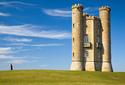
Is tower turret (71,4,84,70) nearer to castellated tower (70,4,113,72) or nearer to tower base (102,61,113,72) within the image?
castellated tower (70,4,113,72)

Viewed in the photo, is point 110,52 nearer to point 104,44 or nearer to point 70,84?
point 104,44

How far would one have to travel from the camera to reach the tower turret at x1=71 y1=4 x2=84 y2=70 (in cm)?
8269

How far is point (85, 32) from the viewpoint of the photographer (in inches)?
3342

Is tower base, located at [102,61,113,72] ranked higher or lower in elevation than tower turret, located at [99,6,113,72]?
lower

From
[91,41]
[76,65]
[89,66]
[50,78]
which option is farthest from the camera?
[91,41]

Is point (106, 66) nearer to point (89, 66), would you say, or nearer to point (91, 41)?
point (89, 66)

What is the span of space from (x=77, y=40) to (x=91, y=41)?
4166 millimetres

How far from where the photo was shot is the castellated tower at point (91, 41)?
82.9 metres

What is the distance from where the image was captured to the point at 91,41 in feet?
278

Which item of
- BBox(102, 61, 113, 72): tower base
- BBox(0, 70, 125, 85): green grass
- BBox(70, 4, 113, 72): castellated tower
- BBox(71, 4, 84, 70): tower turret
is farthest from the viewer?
BBox(102, 61, 113, 72): tower base

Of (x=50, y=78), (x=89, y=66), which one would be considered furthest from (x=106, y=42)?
(x=50, y=78)

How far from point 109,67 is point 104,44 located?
600cm

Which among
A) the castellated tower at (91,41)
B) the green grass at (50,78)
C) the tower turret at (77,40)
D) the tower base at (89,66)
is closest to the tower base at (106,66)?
the castellated tower at (91,41)

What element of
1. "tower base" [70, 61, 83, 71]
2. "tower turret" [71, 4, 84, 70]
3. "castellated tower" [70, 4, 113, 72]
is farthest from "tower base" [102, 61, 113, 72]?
"tower base" [70, 61, 83, 71]
